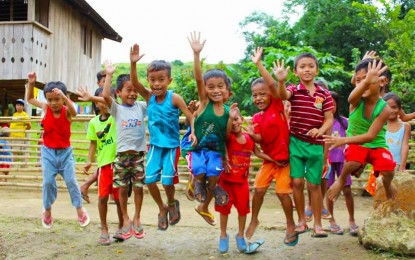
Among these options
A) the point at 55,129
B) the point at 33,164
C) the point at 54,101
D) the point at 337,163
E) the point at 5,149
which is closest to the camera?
the point at 54,101

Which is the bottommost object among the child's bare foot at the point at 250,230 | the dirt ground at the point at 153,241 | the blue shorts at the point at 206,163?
the dirt ground at the point at 153,241

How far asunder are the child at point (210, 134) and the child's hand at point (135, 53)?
27.1 inches

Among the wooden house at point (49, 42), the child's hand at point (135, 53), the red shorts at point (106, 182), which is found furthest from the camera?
the wooden house at point (49, 42)

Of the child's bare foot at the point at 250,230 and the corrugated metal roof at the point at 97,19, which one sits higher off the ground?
the corrugated metal roof at the point at 97,19

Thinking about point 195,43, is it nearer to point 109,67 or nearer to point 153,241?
point 109,67

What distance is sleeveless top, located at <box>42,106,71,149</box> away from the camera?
18.9ft

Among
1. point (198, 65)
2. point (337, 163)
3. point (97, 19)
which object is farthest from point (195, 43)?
point (97, 19)

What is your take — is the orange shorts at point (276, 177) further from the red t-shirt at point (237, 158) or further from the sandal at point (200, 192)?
the sandal at point (200, 192)

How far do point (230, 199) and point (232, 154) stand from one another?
0.46m

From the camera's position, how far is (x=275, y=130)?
4789mm

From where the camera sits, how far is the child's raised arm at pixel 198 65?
4499 mm

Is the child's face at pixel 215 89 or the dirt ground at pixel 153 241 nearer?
the child's face at pixel 215 89

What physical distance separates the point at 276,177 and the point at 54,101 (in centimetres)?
270

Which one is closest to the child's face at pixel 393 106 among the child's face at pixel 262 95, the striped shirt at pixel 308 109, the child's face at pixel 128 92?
the striped shirt at pixel 308 109
